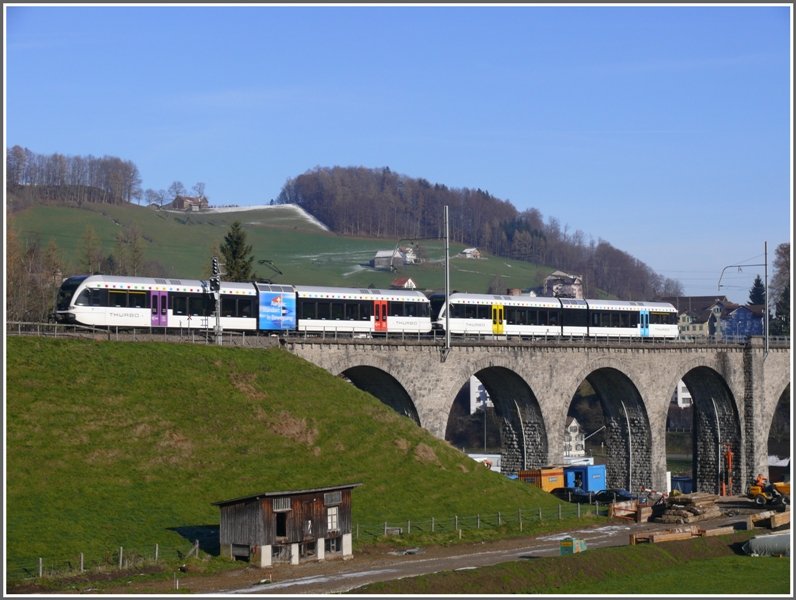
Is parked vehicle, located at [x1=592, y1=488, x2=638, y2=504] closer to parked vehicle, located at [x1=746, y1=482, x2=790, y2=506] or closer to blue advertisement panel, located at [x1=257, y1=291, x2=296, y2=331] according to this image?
parked vehicle, located at [x1=746, y1=482, x2=790, y2=506]

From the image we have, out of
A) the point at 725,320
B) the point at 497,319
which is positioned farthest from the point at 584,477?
the point at 725,320

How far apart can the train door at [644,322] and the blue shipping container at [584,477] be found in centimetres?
1493

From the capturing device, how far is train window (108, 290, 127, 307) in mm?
62156

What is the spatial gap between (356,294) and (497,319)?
38.4 ft

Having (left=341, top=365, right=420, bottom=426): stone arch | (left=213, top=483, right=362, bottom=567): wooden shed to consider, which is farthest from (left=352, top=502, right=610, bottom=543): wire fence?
(left=341, top=365, right=420, bottom=426): stone arch

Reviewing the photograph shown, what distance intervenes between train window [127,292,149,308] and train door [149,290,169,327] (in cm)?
31

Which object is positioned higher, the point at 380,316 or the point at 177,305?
the point at 177,305

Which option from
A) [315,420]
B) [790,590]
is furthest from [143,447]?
[790,590]

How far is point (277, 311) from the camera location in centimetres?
6744

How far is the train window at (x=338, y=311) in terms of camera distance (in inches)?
2753

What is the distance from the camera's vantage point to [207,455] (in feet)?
175

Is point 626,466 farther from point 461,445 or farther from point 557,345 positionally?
point 461,445

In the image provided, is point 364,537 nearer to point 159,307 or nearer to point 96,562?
point 96,562

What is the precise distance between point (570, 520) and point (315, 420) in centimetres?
1351
